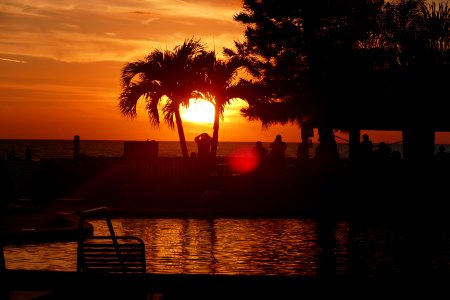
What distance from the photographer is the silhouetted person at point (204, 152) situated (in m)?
29.4

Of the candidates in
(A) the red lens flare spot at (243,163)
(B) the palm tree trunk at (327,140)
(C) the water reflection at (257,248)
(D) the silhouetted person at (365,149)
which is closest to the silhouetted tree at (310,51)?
(B) the palm tree trunk at (327,140)

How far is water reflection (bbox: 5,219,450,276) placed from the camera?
43.4 feet

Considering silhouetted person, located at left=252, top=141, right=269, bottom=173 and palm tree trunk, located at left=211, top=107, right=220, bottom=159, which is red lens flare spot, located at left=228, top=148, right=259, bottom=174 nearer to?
silhouetted person, located at left=252, top=141, right=269, bottom=173

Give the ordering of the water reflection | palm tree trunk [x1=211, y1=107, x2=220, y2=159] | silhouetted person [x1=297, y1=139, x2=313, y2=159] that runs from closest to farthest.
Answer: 1. the water reflection
2. silhouetted person [x1=297, y1=139, x2=313, y2=159]
3. palm tree trunk [x1=211, y1=107, x2=220, y2=159]

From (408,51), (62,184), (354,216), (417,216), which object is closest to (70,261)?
(354,216)

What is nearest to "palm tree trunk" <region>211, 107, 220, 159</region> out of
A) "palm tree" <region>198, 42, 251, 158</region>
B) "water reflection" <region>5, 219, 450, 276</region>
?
"palm tree" <region>198, 42, 251, 158</region>

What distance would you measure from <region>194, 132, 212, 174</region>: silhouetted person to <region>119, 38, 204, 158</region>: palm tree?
1101 mm

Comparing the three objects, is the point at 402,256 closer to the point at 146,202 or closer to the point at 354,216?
the point at 354,216

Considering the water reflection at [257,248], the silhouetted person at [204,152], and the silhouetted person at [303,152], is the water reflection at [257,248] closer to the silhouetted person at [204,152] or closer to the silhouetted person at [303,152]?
the silhouetted person at [204,152]

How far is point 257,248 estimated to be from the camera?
15.7 metres

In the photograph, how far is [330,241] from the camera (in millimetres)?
17125

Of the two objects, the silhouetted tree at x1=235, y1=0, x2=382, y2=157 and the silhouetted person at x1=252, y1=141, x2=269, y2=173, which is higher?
the silhouetted tree at x1=235, y1=0, x2=382, y2=157

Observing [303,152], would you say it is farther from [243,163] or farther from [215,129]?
[215,129]

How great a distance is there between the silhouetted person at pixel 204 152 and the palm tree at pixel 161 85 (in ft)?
3.61
